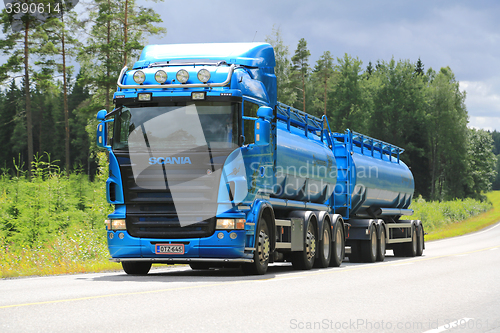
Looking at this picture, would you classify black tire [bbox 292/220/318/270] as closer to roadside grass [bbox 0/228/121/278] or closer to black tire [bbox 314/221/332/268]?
black tire [bbox 314/221/332/268]

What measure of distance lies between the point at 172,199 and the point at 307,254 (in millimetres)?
4689

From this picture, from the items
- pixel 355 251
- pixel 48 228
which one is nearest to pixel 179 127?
pixel 355 251

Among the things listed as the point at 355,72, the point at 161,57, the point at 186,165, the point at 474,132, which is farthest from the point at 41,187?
the point at 474,132

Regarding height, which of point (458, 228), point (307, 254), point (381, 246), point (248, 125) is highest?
point (248, 125)

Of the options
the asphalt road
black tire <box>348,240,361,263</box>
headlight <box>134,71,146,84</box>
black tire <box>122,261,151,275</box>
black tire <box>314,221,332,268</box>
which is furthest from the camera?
black tire <box>348,240,361,263</box>

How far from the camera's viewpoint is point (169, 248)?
37.3ft

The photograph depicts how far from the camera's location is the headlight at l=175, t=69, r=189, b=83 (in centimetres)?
1174

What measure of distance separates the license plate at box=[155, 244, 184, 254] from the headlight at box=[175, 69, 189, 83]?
10.2ft

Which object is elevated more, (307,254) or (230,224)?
(230,224)

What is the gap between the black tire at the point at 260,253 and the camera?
1198cm

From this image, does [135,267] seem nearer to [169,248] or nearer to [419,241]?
[169,248]

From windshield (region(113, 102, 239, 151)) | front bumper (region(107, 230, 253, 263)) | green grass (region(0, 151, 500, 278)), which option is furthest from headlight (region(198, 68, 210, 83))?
green grass (region(0, 151, 500, 278))

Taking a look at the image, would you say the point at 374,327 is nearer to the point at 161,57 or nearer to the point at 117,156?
the point at 117,156

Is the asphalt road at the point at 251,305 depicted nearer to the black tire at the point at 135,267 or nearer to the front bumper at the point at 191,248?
the front bumper at the point at 191,248
